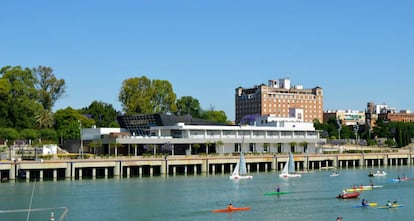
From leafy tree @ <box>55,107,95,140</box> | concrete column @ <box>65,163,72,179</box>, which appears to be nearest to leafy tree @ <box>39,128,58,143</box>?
leafy tree @ <box>55,107,95,140</box>

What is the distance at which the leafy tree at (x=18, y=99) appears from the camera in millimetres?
143375

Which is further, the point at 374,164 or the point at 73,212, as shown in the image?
the point at 374,164

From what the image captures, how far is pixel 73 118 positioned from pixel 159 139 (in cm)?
3107

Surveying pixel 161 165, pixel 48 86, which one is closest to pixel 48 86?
pixel 48 86

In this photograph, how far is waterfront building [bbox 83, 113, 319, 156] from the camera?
13225 cm

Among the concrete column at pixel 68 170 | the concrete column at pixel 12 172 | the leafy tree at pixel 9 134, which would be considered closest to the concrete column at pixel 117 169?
the concrete column at pixel 68 170

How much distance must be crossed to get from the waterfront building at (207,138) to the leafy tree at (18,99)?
42.6 ft

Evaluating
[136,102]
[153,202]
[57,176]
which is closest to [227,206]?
[153,202]

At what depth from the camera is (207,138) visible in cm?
13688

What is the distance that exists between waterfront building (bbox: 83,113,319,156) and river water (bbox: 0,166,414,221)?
28438 mm

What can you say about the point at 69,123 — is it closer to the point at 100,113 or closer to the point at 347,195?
the point at 100,113

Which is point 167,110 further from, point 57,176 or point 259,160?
point 57,176

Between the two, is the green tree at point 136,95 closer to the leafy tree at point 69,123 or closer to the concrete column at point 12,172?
the leafy tree at point 69,123

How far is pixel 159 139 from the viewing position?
431 feet
